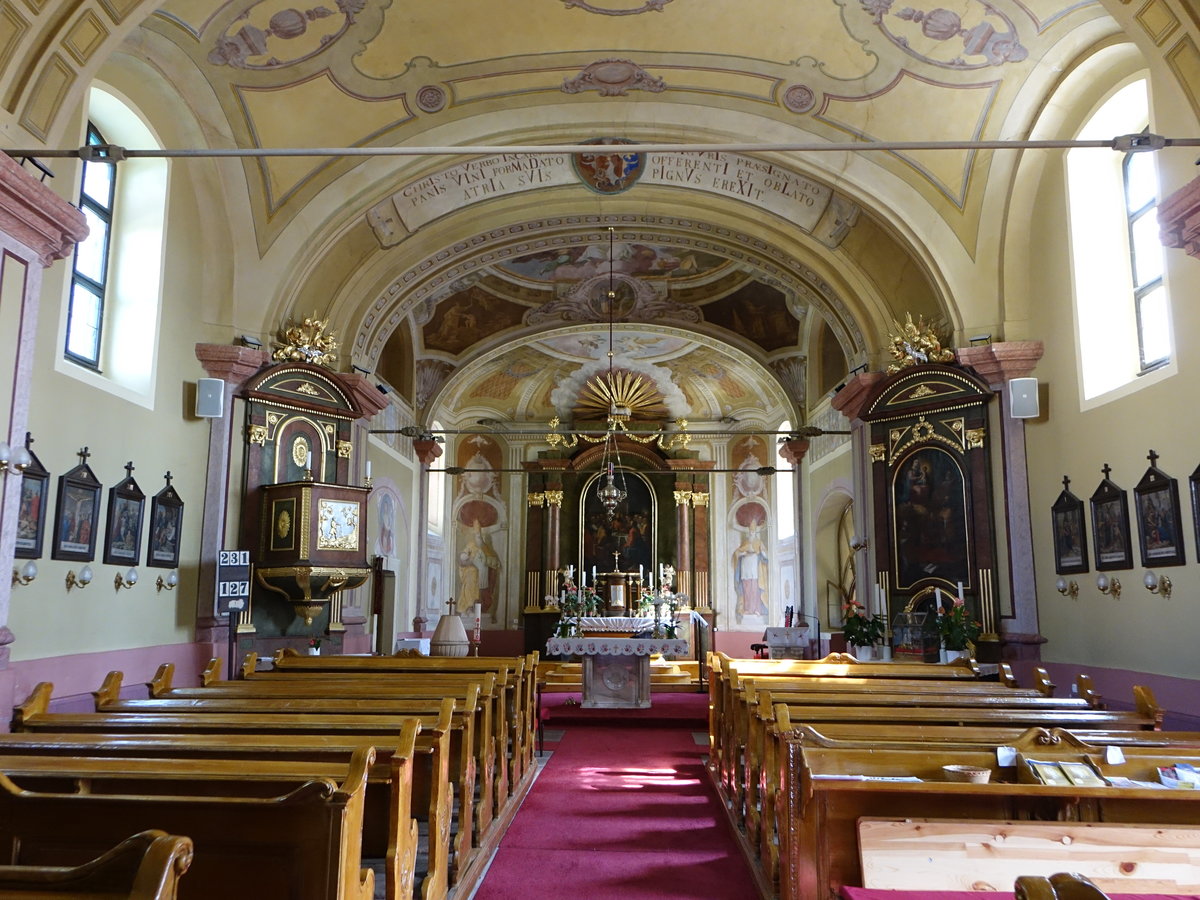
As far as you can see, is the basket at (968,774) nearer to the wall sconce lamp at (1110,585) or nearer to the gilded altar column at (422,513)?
the wall sconce lamp at (1110,585)

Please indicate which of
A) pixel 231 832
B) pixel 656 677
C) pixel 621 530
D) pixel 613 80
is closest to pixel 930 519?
pixel 656 677

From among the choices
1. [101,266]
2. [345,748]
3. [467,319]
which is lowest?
[345,748]

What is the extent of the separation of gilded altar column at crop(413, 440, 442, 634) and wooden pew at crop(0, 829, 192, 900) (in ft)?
53.8

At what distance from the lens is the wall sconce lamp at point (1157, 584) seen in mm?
8164

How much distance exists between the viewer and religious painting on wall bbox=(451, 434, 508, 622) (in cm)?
2191

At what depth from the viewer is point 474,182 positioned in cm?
1284

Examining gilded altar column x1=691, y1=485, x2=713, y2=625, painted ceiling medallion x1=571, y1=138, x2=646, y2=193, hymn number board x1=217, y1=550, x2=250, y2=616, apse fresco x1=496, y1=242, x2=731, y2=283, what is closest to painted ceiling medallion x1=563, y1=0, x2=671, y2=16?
painted ceiling medallion x1=571, y1=138, x2=646, y2=193

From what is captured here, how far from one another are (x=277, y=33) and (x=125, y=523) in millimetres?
5155

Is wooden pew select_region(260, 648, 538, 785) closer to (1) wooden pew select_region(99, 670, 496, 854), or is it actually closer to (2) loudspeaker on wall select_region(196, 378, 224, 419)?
(1) wooden pew select_region(99, 670, 496, 854)

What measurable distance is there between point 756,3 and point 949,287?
4.00 meters

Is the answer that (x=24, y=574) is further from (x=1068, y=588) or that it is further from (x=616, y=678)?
A: (x=1068, y=588)

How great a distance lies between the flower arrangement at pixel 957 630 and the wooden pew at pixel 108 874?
30.8 ft

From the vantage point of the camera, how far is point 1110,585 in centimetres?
915

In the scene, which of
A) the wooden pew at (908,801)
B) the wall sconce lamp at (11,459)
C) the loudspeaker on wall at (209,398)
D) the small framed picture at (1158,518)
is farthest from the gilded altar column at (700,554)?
the wooden pew at (908,801)
